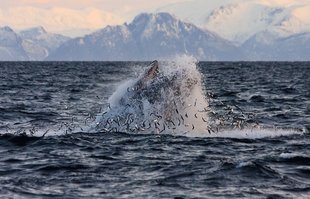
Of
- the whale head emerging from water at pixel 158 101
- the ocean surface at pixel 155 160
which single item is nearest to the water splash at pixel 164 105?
the whale head emerging from water at pixel 158 101

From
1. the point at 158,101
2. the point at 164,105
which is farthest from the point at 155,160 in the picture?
the point at 164,105

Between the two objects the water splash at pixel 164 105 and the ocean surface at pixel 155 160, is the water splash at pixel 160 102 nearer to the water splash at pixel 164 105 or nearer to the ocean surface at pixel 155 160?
the water splash at pixel 164 105

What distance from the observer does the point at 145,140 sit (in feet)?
71.4

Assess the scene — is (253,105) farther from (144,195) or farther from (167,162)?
(144,195)

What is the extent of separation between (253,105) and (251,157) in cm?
2088

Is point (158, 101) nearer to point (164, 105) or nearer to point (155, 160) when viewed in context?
point (164, 105)

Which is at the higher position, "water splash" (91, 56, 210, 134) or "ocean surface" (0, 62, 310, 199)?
"water splash" (91, 56, 210, 134)

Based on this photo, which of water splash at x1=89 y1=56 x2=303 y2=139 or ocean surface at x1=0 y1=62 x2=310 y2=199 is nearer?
ocean surface at x1=0 y1=62 x2=310 y2=199

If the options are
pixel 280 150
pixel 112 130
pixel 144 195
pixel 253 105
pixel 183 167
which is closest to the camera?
pixel 144 195

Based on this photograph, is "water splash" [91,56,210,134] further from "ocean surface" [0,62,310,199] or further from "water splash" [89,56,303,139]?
"ocean surface" [0,62,310,199]

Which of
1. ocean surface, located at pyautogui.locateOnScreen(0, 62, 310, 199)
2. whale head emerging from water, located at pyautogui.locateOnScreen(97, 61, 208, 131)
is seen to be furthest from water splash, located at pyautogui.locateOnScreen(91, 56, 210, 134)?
ocean surface, located at pyautogui.locateOnScreen(0, 62, 310, 199)

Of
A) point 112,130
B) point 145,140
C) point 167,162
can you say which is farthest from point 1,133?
point 167,162

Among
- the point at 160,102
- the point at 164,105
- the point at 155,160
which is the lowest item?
the point at 155,160

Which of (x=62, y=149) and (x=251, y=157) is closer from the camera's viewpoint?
(x=251, y=157)
